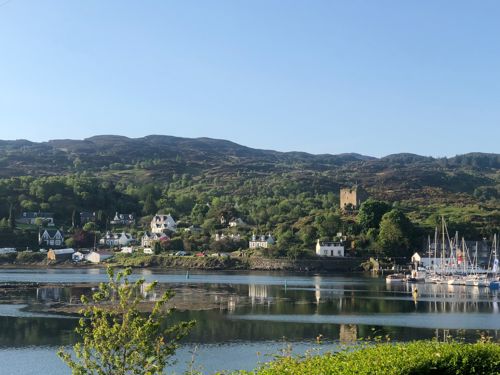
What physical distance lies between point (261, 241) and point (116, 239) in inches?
1210

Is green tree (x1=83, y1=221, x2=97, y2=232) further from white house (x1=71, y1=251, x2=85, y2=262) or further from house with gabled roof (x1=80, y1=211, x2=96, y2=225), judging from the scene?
white house (x1=71, y1=251, x2=85, y2=262)

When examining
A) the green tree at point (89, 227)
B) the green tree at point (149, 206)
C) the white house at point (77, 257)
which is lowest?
the white house at point (77, 257)

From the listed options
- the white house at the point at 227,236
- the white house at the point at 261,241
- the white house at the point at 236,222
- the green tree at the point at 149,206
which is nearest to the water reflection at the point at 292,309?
the white house at the point at 261,241

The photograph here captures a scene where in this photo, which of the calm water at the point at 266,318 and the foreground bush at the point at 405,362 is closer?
the foreground bush at the point at 405,362

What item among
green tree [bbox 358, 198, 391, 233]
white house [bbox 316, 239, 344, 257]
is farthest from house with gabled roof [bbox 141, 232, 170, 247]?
green tree [bbox 358, 198, 391, 233]

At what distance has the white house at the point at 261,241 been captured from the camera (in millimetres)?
117894

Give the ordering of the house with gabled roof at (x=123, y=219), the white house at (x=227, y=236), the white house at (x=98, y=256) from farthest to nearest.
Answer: the house with gabled roof at (x=123, y=219)
the white house at (x=227, y=236)
the white house at (x=98, y=256)

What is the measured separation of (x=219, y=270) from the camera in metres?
108

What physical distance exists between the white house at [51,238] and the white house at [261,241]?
119 ft

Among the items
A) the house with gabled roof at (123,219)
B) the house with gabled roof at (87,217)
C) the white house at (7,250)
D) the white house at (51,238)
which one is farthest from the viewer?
the house with gabled roof at (123,219)

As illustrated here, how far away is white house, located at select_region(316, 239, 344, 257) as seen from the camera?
11381 cm

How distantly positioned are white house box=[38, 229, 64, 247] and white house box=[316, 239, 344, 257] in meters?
48.9

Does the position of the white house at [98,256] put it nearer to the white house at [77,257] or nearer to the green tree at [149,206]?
the white house at [77,257]

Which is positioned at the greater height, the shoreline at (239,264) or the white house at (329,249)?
the white house at (329,249)
